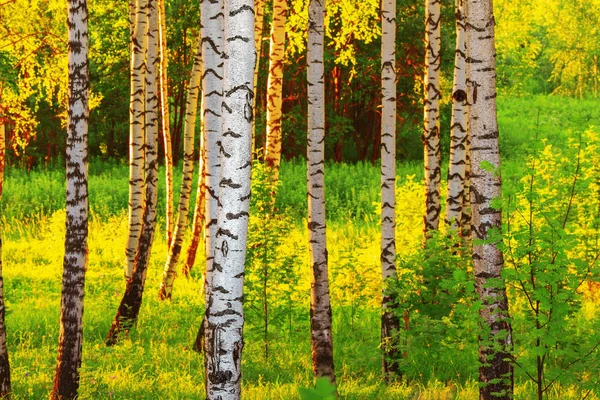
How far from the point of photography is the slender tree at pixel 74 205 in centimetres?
738

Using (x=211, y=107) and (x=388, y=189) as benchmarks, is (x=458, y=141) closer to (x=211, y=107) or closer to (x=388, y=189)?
(x=388, y=189)

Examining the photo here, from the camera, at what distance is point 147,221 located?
35.8ft

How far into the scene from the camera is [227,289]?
5.11 meters

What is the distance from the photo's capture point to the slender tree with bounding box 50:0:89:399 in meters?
7.38

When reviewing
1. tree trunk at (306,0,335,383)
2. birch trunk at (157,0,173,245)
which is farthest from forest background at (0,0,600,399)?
birch trunk at (157,0,173,245)

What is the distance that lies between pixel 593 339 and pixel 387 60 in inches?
160

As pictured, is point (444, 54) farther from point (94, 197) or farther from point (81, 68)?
point (81, 68)

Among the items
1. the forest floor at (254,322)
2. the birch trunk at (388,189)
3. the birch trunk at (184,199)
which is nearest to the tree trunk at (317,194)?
the forest floor at (254,322)

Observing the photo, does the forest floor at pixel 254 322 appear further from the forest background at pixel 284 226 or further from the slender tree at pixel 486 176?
the slender tree at pixel 486 176

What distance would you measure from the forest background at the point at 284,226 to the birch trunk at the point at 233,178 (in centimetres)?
161

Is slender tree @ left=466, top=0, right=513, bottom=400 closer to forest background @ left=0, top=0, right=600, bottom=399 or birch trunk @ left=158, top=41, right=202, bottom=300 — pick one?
forest background @ left=0, top=0, right=600, bottom=399

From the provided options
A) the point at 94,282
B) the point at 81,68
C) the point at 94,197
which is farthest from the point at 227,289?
the point at 94,197

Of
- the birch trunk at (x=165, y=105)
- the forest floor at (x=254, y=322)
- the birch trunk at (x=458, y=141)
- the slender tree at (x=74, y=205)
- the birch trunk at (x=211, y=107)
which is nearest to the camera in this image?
the birch trunk at (x=211, y=107)

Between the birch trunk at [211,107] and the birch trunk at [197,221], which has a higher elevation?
the birch trunk at [211,107]
